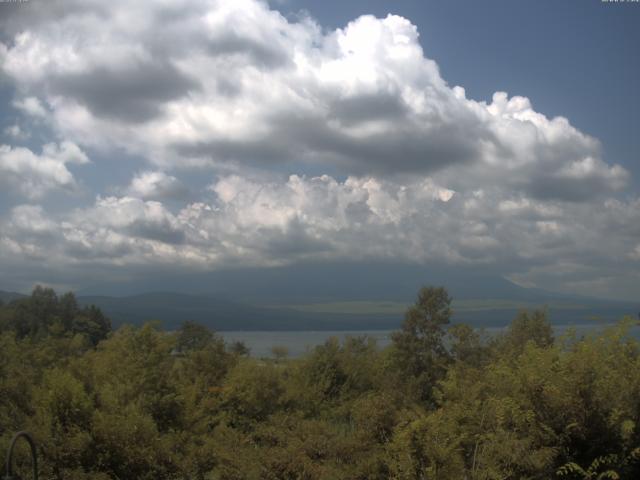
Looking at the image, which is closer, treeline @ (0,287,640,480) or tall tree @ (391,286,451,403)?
treeline @ (0,287,640,480)

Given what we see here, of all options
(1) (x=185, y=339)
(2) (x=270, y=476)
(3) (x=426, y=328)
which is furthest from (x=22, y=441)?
(1) (x=185, y=339)

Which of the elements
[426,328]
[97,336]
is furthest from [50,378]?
[97,336]

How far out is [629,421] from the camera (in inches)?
384

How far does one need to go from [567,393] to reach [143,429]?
8.23 metres

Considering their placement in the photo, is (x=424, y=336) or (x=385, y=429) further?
(x=424, y=336)

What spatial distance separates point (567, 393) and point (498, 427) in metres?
1.31

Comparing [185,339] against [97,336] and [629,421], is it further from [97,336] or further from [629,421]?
[629,421]

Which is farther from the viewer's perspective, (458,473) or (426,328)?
(426,328)

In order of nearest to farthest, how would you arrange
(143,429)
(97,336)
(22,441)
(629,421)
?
(629,421)
(22,441)
(143,429)
(97,336)

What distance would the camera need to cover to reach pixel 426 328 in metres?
41.2

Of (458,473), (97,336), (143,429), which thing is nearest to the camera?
A: (458,473)

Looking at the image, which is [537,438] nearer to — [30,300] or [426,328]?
[426,328]

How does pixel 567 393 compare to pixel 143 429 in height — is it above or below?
above

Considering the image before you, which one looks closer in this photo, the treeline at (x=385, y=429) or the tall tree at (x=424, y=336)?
the treeline at (x=385, y=429)
